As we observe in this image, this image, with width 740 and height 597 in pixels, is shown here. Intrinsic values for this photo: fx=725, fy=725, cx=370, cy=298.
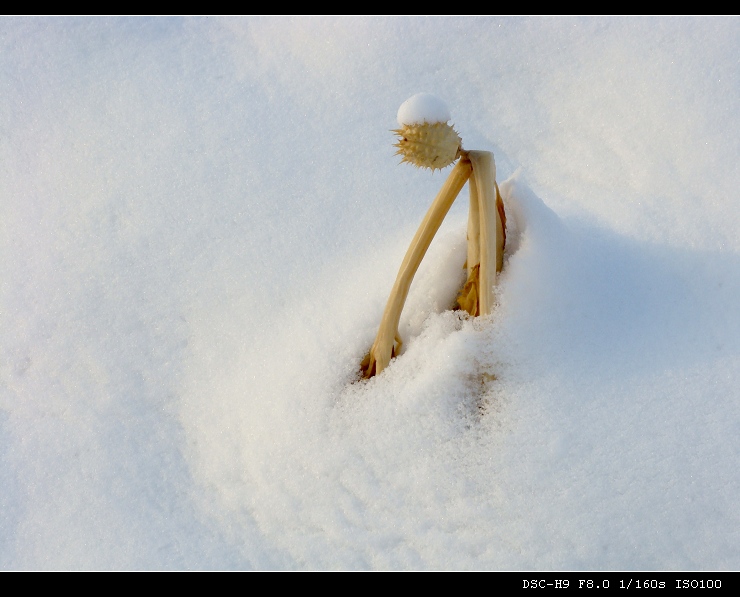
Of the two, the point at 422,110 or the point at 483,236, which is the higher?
the point at 422,110

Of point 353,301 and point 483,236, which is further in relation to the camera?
point 353,301

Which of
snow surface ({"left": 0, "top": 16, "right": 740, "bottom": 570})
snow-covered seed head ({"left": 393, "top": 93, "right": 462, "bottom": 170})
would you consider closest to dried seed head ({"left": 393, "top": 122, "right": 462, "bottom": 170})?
snow-covered seed head ({"left": 393, "top": 93, "right": 462, "bottom": 170})

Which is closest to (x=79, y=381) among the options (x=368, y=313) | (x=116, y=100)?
(x=368, y=313)

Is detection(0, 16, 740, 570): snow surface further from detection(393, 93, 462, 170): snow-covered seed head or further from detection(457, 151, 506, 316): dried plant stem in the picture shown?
detection(393, 93, 462, 170): snow-covered seed head

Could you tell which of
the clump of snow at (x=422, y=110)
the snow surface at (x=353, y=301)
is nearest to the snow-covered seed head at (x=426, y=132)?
the clump of snow at (x=422, y=110)

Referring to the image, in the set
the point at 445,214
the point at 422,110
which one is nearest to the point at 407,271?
the point at 445,214

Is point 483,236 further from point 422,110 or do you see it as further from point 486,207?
point 422,110
